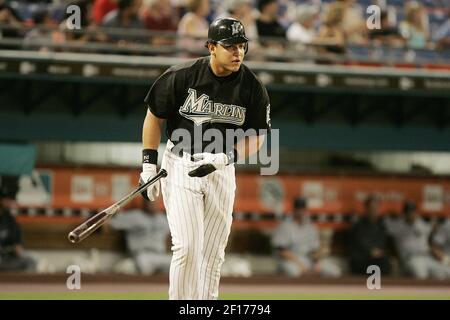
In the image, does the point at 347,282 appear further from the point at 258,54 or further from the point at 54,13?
the point at 54,13

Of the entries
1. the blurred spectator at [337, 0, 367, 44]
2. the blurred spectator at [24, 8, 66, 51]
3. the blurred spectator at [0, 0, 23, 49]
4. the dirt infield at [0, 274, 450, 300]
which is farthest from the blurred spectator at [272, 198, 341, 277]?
the blurred spectator at [0, 0, 23, 49]

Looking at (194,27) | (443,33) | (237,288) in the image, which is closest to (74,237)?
(237,288)

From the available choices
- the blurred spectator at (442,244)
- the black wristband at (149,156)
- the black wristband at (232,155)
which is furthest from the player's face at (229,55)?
the blurred spectator at (442,244)

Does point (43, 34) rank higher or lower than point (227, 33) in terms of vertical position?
higher

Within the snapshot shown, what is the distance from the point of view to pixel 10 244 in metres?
12.5

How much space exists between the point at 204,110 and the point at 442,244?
8484mm

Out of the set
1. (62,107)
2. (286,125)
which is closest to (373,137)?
(286,125)

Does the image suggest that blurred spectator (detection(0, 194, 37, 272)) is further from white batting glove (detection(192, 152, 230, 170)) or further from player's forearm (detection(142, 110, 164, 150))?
white batting glove (detection(192, 152, 230, 170))

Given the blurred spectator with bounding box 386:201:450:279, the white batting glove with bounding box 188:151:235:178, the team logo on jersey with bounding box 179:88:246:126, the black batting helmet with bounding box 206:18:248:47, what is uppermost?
the black batting helmet with bounding box 206:18:248:47

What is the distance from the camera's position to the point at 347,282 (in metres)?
13.0

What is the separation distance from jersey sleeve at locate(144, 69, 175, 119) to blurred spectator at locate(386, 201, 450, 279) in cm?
804

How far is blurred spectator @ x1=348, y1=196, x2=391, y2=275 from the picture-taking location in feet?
44.7

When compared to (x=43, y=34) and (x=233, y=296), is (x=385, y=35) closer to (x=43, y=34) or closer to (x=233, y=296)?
(x=43, y=34)

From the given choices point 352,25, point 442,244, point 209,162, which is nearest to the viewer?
point 209,162
